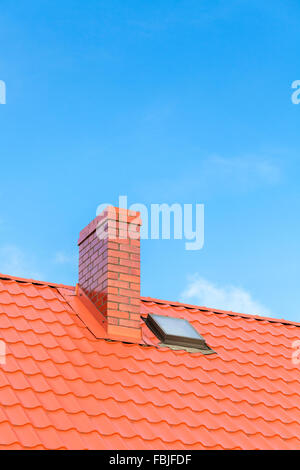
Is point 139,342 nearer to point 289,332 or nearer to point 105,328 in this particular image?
point 105,328

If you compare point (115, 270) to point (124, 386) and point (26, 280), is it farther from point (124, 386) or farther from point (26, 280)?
point (124, 386)

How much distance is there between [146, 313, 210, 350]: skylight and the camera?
8.81 m

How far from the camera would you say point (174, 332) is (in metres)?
8.88

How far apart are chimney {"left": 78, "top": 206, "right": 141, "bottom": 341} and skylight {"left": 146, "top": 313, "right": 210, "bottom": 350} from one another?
13.5 inches

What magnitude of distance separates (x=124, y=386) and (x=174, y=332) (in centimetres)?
154

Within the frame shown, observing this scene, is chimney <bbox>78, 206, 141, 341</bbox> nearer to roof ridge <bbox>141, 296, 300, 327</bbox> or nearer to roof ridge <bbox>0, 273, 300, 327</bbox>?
roof ridge <bbox>0, 273, 300, 327</bbox>

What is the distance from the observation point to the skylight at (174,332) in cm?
→ 881

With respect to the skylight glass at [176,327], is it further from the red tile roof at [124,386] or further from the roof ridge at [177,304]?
the roof ridge at [177,304]

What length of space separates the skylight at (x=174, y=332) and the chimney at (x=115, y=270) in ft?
1.12

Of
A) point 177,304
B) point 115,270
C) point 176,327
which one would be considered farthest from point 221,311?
point 115,270

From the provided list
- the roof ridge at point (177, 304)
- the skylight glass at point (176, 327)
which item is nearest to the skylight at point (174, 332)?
the skylight glass at point (176, 327)

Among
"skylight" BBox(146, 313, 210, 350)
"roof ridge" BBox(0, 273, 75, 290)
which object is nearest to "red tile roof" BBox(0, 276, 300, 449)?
"roof ridge" BBox(0, 273, 75, 290)

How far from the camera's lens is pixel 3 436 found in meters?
5.99
